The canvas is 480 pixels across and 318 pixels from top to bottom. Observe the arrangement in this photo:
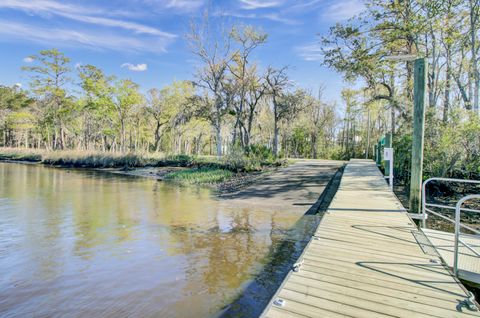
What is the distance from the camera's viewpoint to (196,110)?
24.7 meters

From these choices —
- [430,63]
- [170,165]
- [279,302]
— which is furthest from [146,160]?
[279,302]

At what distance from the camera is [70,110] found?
37969mm

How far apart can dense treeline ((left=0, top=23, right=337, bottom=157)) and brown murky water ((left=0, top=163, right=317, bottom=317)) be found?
10683mm

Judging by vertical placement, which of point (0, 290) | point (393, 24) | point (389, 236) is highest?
point (393, 24)

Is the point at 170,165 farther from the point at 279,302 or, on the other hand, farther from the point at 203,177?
the point at 279,302

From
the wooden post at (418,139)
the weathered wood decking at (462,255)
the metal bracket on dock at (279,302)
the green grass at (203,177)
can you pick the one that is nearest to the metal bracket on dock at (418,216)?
the wooden post at (418,139)

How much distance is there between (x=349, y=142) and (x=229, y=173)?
22.2m

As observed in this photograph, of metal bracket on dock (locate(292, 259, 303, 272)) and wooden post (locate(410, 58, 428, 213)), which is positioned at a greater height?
wooden post (locate(410, 58, 428, 213))

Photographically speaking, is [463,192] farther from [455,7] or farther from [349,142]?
[349,142]

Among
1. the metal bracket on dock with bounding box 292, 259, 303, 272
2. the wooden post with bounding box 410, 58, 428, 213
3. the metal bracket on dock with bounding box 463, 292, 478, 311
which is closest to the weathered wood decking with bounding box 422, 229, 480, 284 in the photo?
the wooden post with bounding box 410, 58, 428, 213

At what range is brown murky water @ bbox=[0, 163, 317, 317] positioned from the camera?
385 centimetres

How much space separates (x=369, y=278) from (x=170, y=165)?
2141 cm

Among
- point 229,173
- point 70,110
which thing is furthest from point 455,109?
point 70,110

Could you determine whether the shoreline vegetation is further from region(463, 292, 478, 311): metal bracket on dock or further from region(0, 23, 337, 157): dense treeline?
region(463, 292, 478, 311): metal bracket on dock
